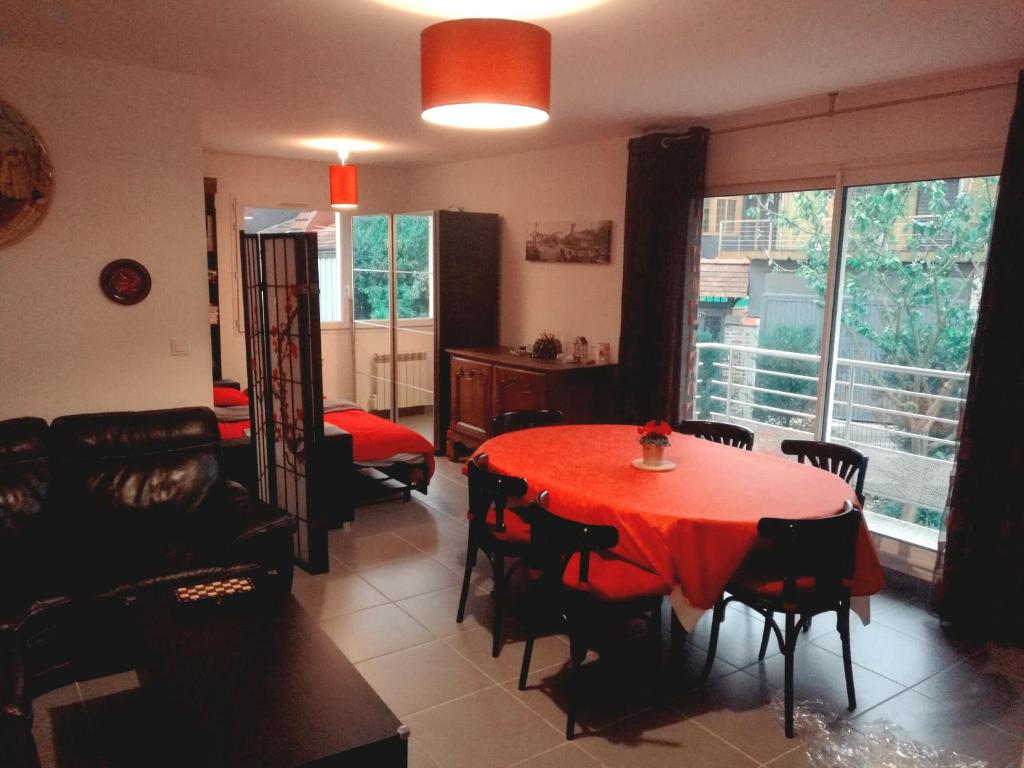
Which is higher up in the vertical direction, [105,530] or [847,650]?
[105,530]

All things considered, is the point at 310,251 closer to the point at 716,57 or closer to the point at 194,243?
the point at 194,243

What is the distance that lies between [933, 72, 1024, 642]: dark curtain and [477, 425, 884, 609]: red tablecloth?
2.49 feet

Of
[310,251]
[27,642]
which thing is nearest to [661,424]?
[310,251]

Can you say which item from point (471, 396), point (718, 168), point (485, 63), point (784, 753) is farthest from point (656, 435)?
point (471, 396)

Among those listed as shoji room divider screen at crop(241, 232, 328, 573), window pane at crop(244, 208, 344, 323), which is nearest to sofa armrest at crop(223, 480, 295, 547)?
shoji room divider screen at crop(241, 232, 328, 573)

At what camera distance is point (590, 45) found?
124 inches

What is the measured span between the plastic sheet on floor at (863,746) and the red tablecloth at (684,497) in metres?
0.49

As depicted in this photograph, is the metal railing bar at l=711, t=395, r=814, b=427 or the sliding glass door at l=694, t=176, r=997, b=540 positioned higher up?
the sliding glass door at l=694, t=176, r=997, b=540

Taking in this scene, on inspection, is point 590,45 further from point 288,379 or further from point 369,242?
point 369,242

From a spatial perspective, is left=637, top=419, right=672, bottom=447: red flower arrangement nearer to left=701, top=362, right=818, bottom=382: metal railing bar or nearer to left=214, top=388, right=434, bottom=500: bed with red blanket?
left=701, top=362, right=818, bottom=382: metal railing bar

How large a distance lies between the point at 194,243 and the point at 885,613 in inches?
159

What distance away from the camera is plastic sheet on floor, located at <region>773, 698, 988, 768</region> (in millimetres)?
2561

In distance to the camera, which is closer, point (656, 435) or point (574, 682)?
point (574, 682)

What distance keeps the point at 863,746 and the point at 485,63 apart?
8.68 ft
